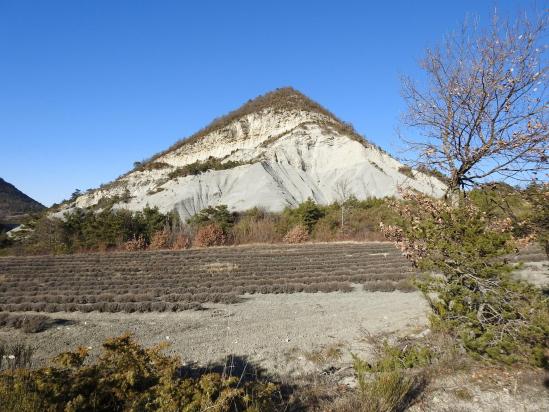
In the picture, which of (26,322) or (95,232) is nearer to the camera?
(26,322)

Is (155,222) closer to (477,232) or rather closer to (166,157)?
(166,157)

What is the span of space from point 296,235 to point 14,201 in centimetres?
11928

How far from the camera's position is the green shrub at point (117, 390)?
332 cm

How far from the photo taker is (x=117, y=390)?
3.82m

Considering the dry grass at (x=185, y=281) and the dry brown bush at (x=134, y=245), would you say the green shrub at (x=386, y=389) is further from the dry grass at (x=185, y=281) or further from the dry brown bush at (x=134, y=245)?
the dry brown bush at (x=134, y=245)

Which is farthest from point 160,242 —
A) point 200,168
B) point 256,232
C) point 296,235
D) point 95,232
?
point 200,168

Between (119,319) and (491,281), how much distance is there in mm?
9854

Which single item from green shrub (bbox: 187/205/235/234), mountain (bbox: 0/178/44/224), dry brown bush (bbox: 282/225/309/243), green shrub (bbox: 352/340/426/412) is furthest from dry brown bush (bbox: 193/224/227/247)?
mountain (bbox: 0/178/44/224)

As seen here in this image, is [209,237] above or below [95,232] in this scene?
below

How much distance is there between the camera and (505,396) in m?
4.78

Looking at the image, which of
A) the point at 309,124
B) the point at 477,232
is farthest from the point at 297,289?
the point at 309,124

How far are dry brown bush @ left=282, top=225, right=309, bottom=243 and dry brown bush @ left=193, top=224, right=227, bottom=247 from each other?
6.40 meters

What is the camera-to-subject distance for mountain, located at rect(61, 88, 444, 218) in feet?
151

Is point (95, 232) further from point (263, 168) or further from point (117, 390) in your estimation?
point (117, 390)
